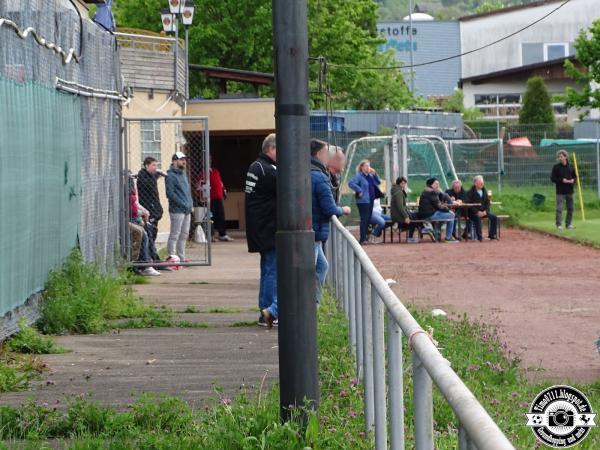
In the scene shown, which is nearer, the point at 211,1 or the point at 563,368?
the point at 563,368

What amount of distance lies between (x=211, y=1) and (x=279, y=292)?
38061mm

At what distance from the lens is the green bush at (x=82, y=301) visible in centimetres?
1221

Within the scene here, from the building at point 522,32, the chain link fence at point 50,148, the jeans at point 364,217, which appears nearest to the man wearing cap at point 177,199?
the chain link fence at point 50,148

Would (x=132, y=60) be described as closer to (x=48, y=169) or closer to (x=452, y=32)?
(x=48, y=169)

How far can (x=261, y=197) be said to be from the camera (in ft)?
41.0

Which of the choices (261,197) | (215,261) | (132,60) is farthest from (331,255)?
(132,60)

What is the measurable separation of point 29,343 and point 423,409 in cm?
697

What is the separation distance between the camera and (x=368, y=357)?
726 cm

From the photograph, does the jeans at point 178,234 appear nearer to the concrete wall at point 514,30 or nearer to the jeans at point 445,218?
the jeans at point 445,218

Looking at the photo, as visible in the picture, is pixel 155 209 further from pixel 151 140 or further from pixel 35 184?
pixel 35 184

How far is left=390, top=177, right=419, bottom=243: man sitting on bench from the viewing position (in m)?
29.8

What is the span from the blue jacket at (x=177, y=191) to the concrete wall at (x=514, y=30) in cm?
6203

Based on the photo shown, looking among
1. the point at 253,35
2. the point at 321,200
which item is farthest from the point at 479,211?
the point at 321,200

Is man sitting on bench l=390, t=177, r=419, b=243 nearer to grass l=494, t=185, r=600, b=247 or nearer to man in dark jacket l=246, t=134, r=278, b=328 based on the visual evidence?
grass l=494, t=185, r=600, b=247
